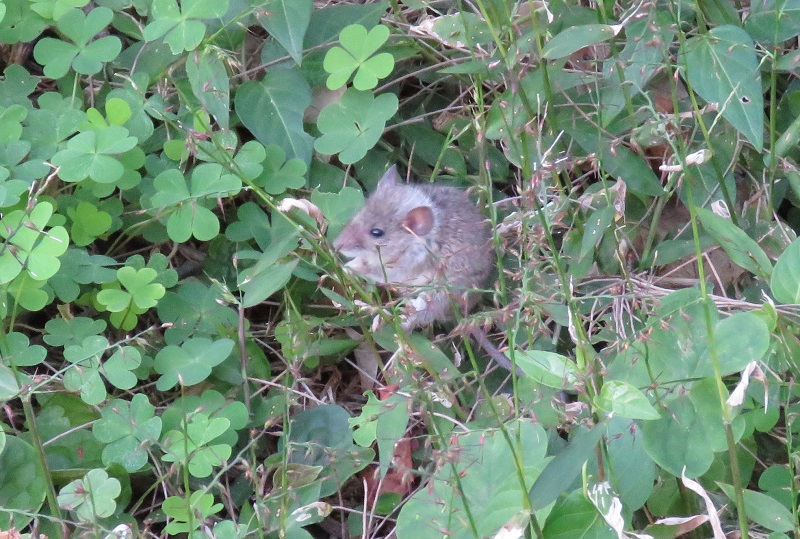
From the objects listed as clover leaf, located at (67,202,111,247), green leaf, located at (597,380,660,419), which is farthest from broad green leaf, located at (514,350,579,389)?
clover leaf, located at (67,202,111,247)

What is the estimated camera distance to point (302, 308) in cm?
363

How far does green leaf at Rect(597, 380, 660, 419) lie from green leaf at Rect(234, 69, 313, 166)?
6.03ft

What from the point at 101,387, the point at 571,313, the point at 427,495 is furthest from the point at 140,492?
the point at 571,313

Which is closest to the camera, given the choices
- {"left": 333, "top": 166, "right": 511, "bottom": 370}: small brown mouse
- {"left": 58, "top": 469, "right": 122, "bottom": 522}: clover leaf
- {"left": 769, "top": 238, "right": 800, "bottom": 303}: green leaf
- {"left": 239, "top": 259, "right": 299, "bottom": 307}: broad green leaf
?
{"left": 769, "top": 238, "right": 800, "bottom": 303}: green leaf

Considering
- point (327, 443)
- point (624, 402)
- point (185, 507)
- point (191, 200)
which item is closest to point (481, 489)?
point (624, 402)

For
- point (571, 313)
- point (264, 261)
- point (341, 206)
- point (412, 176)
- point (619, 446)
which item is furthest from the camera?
point (412, 176)

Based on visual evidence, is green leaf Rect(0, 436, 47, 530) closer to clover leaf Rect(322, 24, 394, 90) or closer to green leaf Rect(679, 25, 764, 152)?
clover leaf Rect(322, 24, 394, 90)

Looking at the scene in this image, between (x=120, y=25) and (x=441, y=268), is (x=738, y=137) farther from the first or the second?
(x=120, y=25)

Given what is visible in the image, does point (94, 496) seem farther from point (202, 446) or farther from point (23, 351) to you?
point (23, 351)

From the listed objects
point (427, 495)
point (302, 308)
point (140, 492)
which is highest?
point (427, 495)

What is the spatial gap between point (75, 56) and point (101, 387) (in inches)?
55.9

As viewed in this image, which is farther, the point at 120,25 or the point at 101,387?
the point at 120,25

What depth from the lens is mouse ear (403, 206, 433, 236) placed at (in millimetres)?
3609

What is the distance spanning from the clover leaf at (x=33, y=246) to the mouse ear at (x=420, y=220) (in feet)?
4.32
